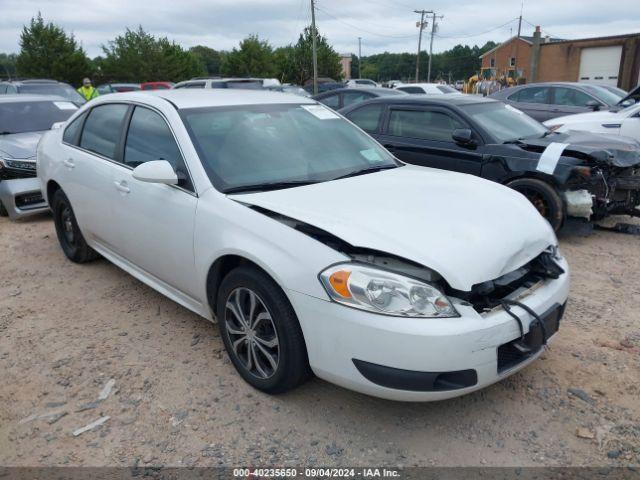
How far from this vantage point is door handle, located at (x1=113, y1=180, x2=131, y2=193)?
11.7ft

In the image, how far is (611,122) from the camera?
8445 mm

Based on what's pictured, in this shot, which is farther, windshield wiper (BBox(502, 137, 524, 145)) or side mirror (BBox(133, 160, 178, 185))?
windshield wiper (BBox(502, 137, 524, 145))

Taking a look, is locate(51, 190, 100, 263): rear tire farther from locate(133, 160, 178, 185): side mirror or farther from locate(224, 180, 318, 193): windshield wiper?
locate(224, 180, 318, 193): windshield wiper

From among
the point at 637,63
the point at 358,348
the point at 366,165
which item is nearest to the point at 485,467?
the point at 358,348

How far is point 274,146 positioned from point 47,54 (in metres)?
35.3

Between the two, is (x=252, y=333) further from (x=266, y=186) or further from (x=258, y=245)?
(x=266, y=186)

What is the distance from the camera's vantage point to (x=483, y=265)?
2385mm

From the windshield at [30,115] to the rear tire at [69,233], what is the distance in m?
3.24

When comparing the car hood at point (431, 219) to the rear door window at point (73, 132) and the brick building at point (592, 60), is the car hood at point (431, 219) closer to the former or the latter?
the rear door window at point (73, 132)

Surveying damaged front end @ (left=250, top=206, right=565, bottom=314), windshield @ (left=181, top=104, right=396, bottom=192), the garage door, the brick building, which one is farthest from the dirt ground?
the garage door

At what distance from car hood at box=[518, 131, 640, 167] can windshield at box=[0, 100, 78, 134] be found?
21.9 ft

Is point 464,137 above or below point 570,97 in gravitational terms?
below

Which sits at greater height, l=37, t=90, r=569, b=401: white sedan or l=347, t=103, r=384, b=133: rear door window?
l=347, t=103, r=384, b=133: rear door window

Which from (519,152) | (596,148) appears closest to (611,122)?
(596,148)
